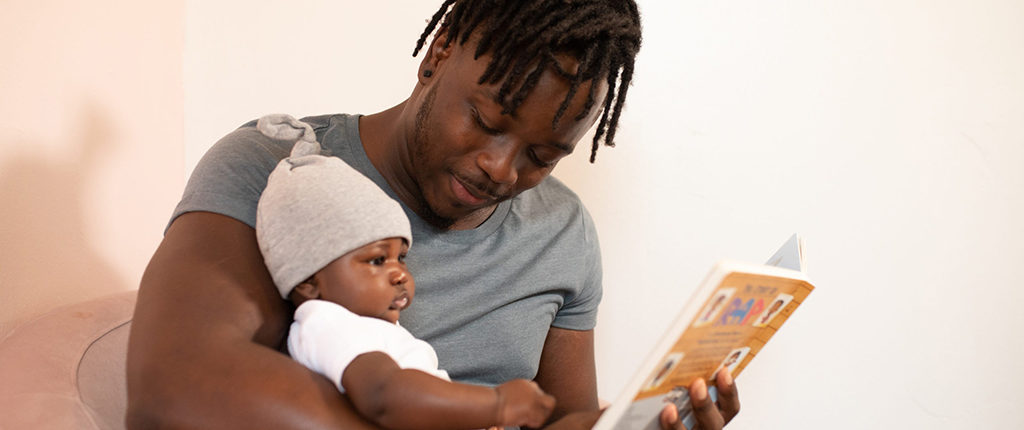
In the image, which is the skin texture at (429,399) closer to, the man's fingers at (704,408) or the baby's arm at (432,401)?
the baby's arm at (432,401)

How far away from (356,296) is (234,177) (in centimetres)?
27

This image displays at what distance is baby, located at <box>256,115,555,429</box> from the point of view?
95 centimetres

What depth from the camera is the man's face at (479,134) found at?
1284 mm

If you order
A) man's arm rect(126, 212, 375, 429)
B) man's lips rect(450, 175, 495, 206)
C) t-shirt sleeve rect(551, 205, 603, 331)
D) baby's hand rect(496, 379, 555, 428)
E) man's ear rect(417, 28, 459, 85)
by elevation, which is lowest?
t-shirt sleeve rect(551, 205, 603, 331)

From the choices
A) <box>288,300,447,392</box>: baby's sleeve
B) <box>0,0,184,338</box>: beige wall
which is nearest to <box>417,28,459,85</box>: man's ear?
<box>288,300,447,392</box>: baby's sleeve

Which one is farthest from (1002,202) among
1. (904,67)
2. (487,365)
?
(487,365)

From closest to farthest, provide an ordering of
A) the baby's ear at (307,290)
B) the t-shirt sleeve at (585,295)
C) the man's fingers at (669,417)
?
the baby's ear at (307,290)
the man's fingers at (669,417)
the t-shirt sleeve at (585,295)

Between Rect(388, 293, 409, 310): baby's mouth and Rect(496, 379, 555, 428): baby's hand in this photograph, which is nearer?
Rect(496, 379, 555, 428): baby's hand

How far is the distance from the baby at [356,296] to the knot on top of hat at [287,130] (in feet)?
0.41

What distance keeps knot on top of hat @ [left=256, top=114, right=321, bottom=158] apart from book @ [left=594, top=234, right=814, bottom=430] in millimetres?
638

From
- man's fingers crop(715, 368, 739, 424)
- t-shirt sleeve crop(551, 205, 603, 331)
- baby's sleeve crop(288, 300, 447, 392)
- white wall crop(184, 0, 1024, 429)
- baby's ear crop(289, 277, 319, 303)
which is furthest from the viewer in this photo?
white wall crop(184, 0, 1024, 429)

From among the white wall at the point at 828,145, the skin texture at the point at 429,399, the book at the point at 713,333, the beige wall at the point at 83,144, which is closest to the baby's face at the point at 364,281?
the skin texture at the point at 429,399

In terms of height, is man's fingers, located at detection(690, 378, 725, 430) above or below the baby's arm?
below

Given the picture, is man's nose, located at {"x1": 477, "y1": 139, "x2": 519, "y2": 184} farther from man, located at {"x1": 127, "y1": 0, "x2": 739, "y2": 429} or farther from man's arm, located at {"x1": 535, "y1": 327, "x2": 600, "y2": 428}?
man's arm, located at {"x1": 535, "y1": 327, "x2": 600, "y2": 428}
